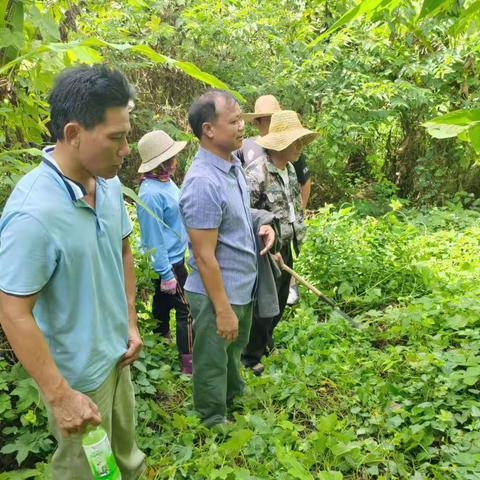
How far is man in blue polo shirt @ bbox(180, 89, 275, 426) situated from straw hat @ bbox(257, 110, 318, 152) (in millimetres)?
708

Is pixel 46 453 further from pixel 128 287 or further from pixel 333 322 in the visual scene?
pixel 333 322

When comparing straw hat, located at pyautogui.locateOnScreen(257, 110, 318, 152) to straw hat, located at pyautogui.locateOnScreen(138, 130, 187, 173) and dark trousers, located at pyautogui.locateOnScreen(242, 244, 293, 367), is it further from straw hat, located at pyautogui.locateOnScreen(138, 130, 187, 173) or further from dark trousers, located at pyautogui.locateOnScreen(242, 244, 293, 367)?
dark trousers, located at pyautogui.locateOnScreen(242, 244, 293, 367)

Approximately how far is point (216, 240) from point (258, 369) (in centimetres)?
138

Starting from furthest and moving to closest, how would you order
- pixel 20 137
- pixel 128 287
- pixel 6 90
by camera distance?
1. pixel 20 137
2. pixel 6 90
3. pixel 128 287

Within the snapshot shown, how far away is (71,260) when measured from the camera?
5.08 feet

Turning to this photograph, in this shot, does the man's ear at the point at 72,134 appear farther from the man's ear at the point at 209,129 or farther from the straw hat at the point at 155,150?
the straw hat at the point at 155,150

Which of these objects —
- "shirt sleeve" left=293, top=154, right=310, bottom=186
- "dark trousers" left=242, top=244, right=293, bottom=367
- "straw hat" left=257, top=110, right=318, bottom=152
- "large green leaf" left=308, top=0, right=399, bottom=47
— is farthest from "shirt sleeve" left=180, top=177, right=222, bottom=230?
"shirt sleeve" left=293, top=154, right=310, bottom=186

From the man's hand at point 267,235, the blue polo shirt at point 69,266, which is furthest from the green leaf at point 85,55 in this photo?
the man's hand at point 267,235

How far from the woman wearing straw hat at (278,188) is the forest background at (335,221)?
0.72 ft

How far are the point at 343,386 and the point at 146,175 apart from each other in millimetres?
1843

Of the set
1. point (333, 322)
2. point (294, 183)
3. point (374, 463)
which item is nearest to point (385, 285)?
point (333, 322)

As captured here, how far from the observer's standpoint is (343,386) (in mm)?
3211

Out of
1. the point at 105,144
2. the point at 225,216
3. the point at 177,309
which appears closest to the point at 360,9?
the point at 105,144

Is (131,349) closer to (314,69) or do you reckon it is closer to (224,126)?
(224,126)
